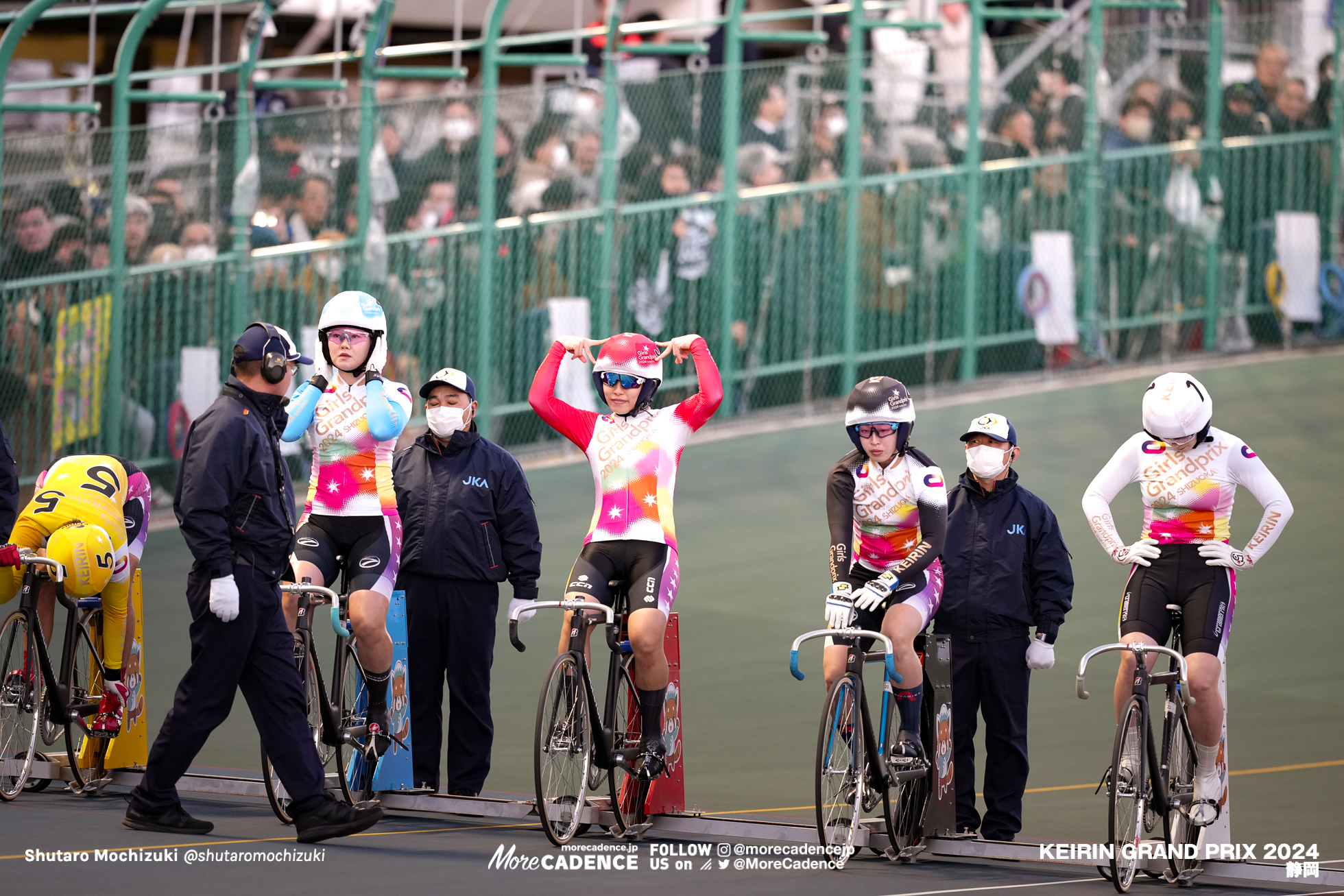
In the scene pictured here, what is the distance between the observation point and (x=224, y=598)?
7.85m

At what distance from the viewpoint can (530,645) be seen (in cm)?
1359

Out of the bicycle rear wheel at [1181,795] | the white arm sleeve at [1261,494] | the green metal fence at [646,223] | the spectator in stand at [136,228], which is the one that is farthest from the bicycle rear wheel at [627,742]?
the spectator in stand at [136,228]

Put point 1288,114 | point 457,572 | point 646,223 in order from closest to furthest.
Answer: point 457,572 < point 646,223 < point 1288,114

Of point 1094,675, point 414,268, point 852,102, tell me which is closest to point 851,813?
point 1094,675

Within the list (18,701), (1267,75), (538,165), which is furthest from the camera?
(1267,75)

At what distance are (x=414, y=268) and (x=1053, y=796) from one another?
292 inches

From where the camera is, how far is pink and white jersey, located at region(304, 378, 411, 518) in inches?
353

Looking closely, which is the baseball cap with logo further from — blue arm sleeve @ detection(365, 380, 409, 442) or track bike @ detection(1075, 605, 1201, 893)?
blue arm sleeve @ detection(365, 380, 409, 442)

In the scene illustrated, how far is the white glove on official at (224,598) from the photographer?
309 inches

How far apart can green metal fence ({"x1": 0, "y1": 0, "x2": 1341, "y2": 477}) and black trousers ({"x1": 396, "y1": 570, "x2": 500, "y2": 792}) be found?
6.42 m

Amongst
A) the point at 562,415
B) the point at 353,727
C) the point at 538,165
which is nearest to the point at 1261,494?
the point at 562,415

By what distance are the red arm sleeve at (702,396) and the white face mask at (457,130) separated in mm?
7553

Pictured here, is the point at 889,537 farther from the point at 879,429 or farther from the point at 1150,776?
the point at 1150,776

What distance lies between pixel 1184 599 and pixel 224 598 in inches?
151
